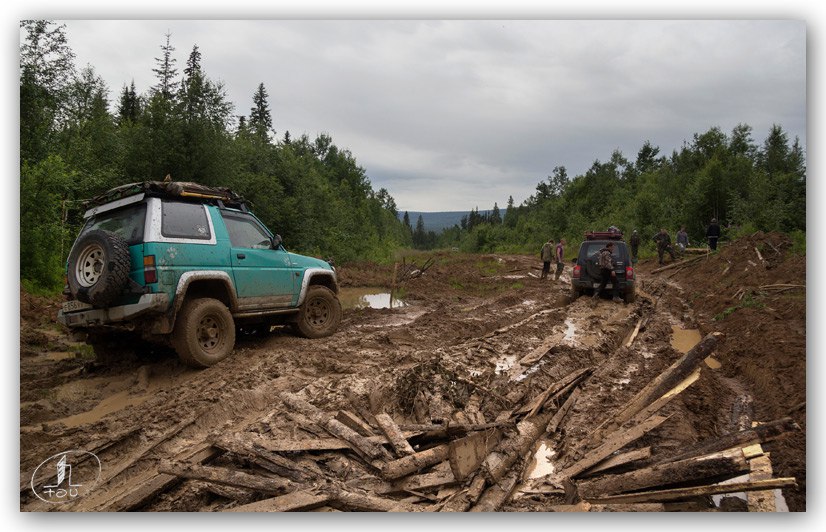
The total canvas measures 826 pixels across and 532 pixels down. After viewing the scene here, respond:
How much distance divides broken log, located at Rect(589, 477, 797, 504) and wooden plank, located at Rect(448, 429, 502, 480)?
2.74 feet

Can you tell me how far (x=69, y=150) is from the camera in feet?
30.1

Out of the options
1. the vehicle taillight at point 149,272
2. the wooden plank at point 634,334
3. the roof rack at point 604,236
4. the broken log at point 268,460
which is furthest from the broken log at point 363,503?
the roof rack at point 604,236

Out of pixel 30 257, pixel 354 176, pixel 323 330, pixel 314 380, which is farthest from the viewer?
pixel 354 176

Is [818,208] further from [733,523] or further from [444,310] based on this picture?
[444,310]

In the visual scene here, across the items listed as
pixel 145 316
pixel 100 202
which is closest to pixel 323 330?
pixel 145 316

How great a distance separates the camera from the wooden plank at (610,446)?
3707 millimetres

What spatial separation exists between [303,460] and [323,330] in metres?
4.44

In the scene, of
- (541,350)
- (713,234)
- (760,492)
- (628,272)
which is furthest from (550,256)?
(760,492)

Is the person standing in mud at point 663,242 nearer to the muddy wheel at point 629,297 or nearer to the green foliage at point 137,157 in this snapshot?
the muddy wheel at point 629,297

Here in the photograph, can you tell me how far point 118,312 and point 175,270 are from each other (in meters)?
0.74

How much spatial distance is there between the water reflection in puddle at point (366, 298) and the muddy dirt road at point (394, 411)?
16.6 feet

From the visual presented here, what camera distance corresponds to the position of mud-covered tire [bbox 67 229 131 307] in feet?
16.7

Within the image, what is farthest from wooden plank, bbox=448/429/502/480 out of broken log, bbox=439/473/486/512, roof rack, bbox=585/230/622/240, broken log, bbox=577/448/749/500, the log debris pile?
roof rack, bbox=585/230/622/240

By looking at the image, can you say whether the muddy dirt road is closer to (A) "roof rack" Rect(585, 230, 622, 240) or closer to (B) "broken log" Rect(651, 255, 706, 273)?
(A) "roof rack" Rect(585, 230, 622, 240)
